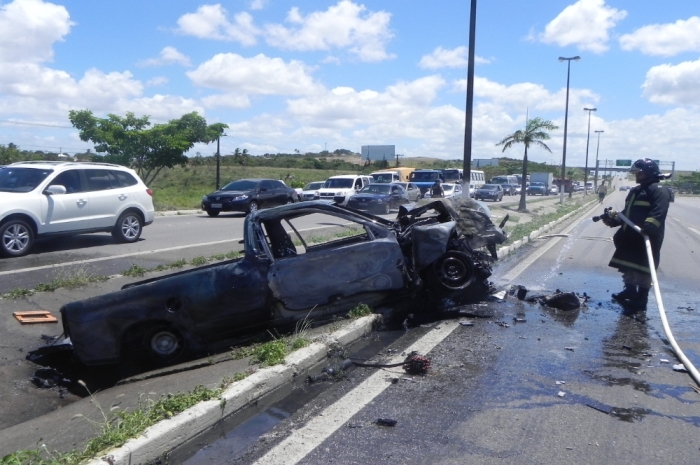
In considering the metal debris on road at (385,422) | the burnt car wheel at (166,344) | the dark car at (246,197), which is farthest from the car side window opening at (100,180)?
the metal debris on road at (385,422)

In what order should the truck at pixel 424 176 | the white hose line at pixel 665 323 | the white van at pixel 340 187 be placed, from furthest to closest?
the truck at pixel 424 176, the white van at pixel 340 187, the white hose line at pixel 665 323

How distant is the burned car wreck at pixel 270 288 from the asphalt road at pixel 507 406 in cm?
64

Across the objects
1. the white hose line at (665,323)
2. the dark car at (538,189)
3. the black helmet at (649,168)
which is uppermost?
the black helmet at (649,168)

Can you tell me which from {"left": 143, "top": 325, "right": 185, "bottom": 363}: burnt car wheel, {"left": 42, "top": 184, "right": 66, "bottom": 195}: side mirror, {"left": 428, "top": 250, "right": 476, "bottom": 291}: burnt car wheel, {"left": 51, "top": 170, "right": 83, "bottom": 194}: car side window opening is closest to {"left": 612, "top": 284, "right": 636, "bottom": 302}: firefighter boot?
{"left": 428, "top": 250, "right": 476, "bottom": 291}: burnt car wheel

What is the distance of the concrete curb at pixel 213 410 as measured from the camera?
12.7 feet

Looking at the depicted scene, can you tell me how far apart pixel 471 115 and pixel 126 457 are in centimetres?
1450

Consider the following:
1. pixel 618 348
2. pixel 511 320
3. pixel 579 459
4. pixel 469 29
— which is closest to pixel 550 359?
pixel 618 348

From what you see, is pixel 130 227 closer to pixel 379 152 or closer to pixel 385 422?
pixel 385 422

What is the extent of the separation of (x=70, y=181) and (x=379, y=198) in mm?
15450

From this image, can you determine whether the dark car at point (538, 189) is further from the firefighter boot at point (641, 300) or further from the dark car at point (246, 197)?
the firefighter boot at point (641, 300)

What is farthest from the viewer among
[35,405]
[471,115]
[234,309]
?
[471,115]

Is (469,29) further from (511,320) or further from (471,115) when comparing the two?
(511,320)

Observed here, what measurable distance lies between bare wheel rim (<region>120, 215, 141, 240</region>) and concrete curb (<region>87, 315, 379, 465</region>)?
9.04 m

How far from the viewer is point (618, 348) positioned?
6566 mm
